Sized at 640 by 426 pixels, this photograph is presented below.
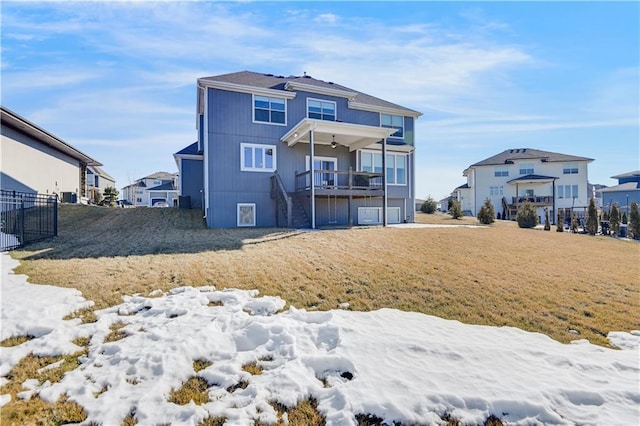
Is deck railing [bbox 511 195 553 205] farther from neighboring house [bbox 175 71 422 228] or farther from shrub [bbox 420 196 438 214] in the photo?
neighboring house [bbox 175 71 422 228]

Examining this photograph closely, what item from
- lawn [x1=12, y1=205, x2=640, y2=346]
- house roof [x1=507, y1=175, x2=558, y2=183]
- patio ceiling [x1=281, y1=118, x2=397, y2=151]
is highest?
patio ceiling [x1=281, y1=118, x2=397, y2=151]

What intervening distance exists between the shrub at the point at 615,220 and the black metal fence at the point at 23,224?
96.7ft

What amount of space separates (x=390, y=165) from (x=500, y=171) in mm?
24953

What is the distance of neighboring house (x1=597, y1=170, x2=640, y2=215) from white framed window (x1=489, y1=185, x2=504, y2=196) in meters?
13.4

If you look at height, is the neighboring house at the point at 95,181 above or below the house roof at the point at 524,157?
below

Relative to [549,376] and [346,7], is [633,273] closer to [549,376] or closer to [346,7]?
[549,376]

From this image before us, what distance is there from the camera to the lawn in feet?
17.5

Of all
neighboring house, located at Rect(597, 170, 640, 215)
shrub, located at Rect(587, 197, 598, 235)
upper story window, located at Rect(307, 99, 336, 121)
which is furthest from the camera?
neighboring house, located at Rect(597, 170, 640, 215)

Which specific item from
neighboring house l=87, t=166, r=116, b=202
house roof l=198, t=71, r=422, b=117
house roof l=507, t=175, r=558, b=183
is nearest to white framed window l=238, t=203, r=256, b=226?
house roof l=198, t=71, r=422, b=117

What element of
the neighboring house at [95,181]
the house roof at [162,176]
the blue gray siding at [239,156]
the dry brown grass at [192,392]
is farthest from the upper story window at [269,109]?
the house roof at [162,176]

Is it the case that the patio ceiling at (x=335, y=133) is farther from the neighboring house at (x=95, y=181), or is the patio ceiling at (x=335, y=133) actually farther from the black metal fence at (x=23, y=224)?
the neighboring house at (x=95, y=181)

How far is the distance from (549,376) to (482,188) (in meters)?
38.2

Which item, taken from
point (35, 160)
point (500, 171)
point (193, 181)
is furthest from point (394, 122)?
point (500, 171)

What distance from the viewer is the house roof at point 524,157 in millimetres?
35344
